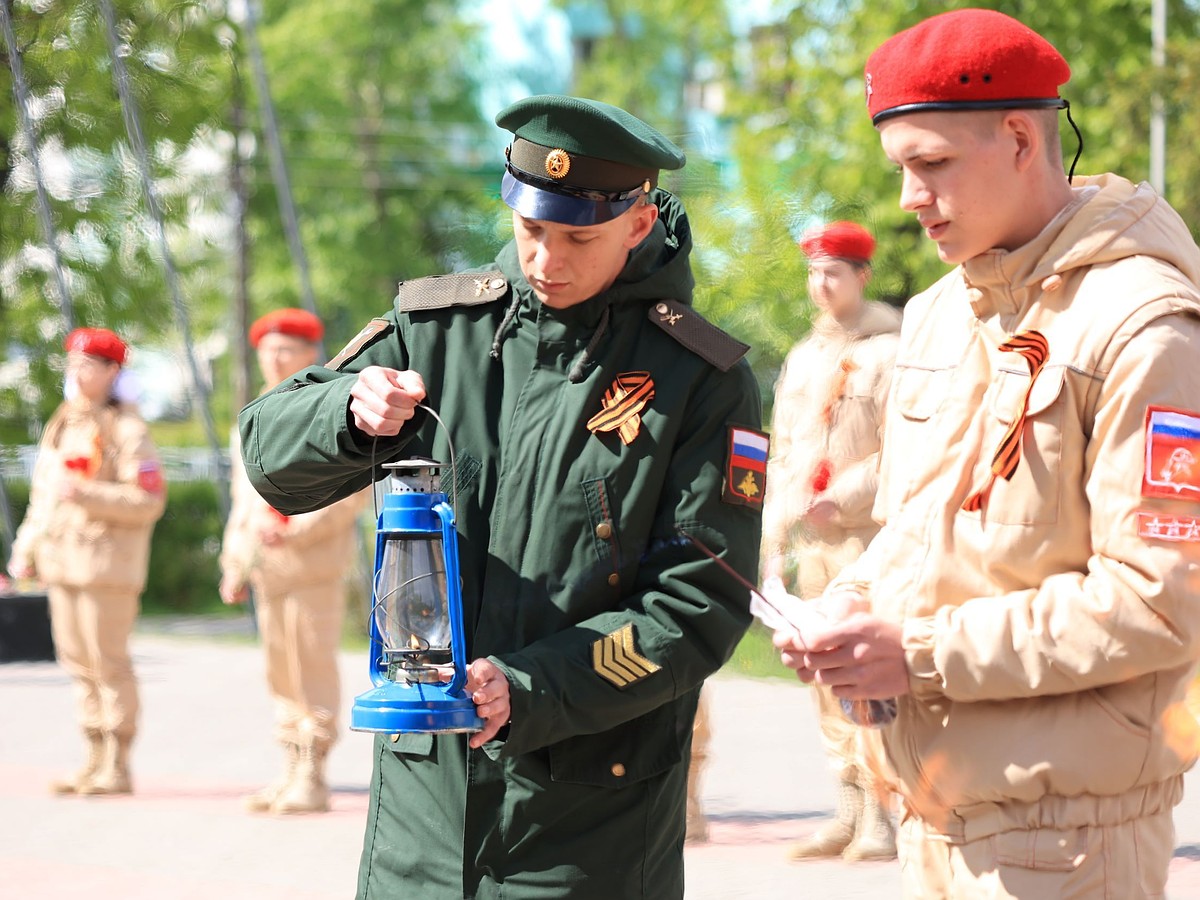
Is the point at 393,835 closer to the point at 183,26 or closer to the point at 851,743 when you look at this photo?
the point at 851,743

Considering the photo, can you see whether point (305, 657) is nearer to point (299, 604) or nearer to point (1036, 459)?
point (299, 604)

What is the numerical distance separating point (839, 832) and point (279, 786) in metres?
2.89

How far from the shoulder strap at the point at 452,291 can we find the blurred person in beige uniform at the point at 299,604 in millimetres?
4666

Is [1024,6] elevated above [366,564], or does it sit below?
above

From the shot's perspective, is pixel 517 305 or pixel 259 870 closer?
pixel 517 305

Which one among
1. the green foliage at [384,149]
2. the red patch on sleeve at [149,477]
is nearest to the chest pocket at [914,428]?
the green foliage at [384,149]

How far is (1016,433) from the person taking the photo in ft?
8.27

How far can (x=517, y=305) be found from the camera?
331cm

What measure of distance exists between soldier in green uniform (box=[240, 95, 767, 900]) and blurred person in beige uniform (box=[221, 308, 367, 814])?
477 centimetres

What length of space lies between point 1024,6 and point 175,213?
29.4ft

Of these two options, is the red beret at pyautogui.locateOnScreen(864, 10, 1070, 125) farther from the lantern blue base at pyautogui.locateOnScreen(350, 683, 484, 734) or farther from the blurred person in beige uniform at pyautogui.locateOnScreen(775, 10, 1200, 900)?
the lantern blue base at pyautogui.locateOnScreen(350, 683, 484, 734)

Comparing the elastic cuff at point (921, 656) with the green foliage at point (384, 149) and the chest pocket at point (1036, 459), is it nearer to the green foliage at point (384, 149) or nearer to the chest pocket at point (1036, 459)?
the chest pocket at point (1036, 459)

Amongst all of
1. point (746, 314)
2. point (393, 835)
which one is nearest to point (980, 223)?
point (393, 835)

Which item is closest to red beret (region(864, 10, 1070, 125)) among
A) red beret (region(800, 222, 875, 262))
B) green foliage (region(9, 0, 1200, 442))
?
green foliage (region(9, 0, 1200, 442))
